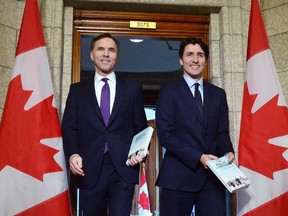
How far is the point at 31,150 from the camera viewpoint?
2.77 metres

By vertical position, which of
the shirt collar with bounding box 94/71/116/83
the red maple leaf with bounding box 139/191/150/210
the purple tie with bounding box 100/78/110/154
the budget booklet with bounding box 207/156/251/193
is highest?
the shirt collar with bounding box 94/71/116/83

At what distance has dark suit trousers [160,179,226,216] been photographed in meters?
2.50

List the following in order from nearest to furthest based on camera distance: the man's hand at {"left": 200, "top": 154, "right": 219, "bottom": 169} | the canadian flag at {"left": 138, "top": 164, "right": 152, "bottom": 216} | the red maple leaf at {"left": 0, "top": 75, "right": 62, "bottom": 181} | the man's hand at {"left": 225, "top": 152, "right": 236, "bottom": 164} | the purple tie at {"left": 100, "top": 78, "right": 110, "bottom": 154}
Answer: the man's hand at {"left": 200, "top": 154, "right": 219, "bottom": 169} < the man's hand at {"left": 225, "top": 152, "right": 236, "bottom": 164} < the purple tie at {"left": 100, "top": 78, "right": 110, "bottom": 154} < the red maple leaf at {"left": 0, "top": 75, "right": 62, "bottom": 181} < the canadian flag at {"left": 138, "top": 164, "right": 152, "bottom": 216}

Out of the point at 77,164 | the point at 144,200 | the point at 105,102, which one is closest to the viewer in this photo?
the point at 77,164

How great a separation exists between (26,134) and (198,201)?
1.11 meters

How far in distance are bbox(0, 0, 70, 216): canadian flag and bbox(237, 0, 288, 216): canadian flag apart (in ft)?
3.82

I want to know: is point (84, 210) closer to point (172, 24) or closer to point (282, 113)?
point (282, 113)

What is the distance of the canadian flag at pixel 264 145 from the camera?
2.89 meters

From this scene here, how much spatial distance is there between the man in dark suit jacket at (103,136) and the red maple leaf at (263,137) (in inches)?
28.9

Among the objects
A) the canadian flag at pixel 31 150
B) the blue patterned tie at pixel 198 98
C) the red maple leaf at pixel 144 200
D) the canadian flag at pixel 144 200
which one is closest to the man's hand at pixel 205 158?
the blue patterned tie at pixel 198 98

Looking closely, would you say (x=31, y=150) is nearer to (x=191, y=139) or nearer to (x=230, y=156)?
(x=191, y=139)

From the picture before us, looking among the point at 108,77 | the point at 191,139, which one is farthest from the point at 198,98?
the point at 108,77

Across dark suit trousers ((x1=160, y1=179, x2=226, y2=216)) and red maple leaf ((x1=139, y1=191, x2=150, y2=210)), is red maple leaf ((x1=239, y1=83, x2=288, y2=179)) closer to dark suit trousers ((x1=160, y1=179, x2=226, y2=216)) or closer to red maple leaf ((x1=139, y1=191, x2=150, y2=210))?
dark suit trousers ((x1=160, y1=179, x2=226, y2=216))

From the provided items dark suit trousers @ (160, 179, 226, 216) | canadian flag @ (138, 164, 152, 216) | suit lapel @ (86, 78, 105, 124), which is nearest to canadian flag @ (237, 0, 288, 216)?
dark suit trousers @ (160, 179, 226, 216)
